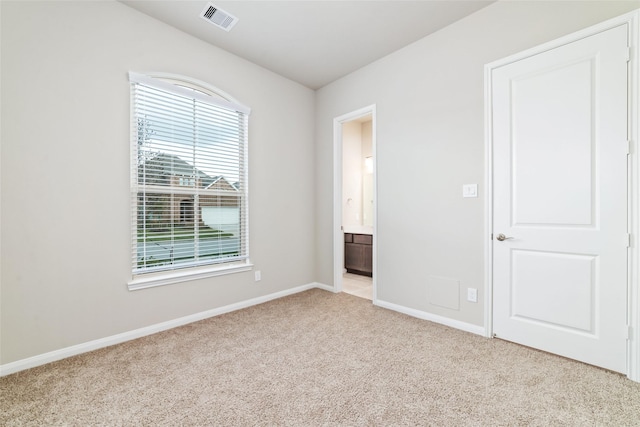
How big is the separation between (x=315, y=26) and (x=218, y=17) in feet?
2.91

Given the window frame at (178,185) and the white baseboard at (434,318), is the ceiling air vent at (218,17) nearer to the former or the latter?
the window frame at (178,185)

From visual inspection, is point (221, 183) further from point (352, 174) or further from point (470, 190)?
point (352, 174)

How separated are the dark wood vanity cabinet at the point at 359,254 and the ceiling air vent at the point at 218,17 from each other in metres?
3.38

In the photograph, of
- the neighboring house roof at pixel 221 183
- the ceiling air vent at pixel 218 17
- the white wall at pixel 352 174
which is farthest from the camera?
the white wall at pixel 352 174

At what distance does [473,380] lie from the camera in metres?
1.82

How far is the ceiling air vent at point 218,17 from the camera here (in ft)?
8.02

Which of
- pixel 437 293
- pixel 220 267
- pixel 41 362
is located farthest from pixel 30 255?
pixel 437 293

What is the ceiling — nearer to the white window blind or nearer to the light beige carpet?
the white window blind

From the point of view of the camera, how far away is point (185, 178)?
9.19 feet

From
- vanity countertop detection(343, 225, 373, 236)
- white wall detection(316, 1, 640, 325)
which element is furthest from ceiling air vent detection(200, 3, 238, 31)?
vanity countertop detection(343, 225, 373, 236)

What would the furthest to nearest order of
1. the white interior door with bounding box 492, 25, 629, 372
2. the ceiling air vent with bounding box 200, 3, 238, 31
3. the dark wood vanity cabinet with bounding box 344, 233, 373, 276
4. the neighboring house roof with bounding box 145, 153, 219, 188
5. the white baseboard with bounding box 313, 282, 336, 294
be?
the dark wood vanity cabinet with bounding box 344, 233, 373, 276, the white baseboard with bounding box 313, 282, 336, 294, the neighboring house roof with bounding box 145, 153, 219, 188, the ceiling air vent with bounding box 200, 3, 238, 31, the white interior door with bounding box 492, 25, 629, 372

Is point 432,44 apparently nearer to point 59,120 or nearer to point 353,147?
point 353,147

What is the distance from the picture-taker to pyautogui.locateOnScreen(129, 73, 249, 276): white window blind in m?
2.52

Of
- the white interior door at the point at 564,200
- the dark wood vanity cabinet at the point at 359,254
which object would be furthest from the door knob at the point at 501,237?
the dark wood vanity cabinet at the point at 359,254
